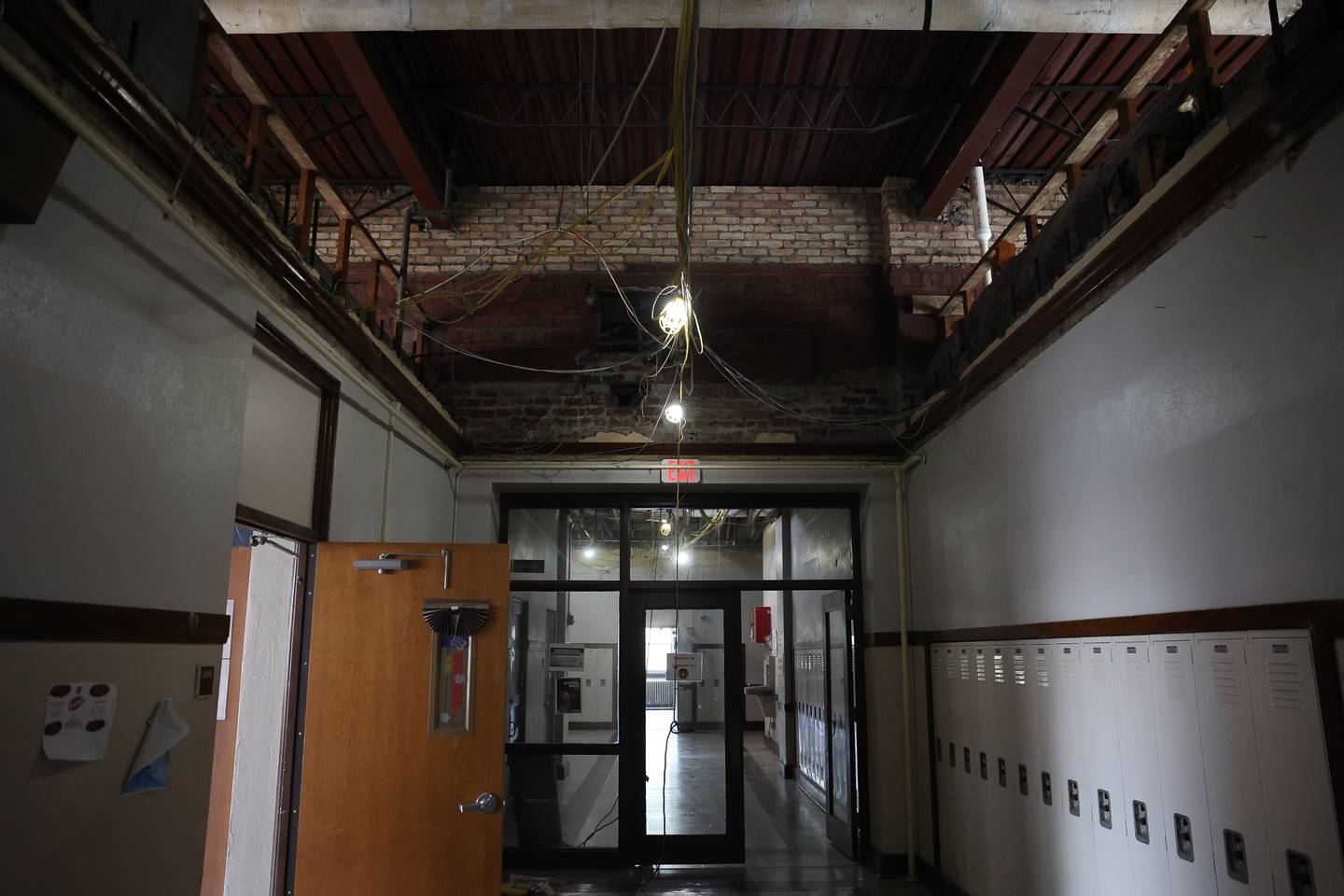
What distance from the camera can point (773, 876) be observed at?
5.84m

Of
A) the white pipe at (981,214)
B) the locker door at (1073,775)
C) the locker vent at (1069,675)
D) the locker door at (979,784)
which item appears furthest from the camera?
the white pipe at (981,214)

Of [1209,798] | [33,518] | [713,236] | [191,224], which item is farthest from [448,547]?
[713,236]

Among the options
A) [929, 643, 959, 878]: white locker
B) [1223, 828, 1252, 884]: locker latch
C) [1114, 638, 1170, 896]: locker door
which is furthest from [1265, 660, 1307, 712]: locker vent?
[929, 643, 959, 878]: white locker

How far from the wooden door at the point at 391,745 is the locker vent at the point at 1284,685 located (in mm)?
2879

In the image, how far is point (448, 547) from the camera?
395 centimetres

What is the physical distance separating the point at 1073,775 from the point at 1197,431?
1.66 metres

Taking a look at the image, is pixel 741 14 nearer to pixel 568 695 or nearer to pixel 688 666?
pixel 568 695

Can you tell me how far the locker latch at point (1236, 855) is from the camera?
2.49 metres

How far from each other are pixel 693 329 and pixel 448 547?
9.55ft

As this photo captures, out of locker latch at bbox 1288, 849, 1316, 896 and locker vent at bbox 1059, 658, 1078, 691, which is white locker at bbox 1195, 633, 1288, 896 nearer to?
locker latch at bbox 1288, 849, 1316, 896

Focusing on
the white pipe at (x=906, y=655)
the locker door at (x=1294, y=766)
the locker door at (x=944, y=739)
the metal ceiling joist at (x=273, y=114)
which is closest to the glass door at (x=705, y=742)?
the white pipe at (x=906, y=655)

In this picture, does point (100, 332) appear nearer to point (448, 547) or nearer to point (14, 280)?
point (14, 280)

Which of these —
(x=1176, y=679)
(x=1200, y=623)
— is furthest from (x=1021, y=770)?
(x=1200, y=623)

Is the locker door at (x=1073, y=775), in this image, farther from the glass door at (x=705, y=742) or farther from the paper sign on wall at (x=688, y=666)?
the paper sign on wall at (x=688, y=666)
